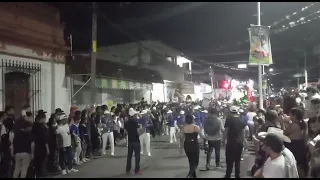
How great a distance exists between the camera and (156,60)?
3123cm

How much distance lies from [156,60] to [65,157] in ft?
71.4

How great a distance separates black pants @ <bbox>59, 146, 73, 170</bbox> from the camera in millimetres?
10051

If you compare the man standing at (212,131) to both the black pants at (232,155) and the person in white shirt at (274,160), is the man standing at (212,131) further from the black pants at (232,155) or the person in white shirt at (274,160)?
the person in white shirt at (274,160)

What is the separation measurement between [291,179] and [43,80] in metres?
10.9

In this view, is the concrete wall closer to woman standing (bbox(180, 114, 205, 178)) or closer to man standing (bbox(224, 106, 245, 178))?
woman standing (bbox(180, 114, 205, 178))

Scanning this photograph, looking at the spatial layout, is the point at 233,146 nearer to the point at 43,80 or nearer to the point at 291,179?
the point at 291,179

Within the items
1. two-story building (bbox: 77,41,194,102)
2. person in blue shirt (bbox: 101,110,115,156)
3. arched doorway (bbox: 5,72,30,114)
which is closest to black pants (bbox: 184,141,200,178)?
person in blue shirt (bbox: 101,110,115,156)

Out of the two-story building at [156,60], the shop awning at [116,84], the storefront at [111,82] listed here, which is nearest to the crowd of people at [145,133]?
the storefront at [111,82]

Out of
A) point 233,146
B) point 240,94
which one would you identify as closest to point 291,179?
point 233,146

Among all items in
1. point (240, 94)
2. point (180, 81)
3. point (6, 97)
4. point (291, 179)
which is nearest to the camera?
point (291, 179)

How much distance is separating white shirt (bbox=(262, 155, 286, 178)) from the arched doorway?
949cm

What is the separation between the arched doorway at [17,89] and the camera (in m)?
11.5

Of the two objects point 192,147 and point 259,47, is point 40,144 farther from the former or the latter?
point 259,47

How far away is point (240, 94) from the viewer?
2552 centimetres
